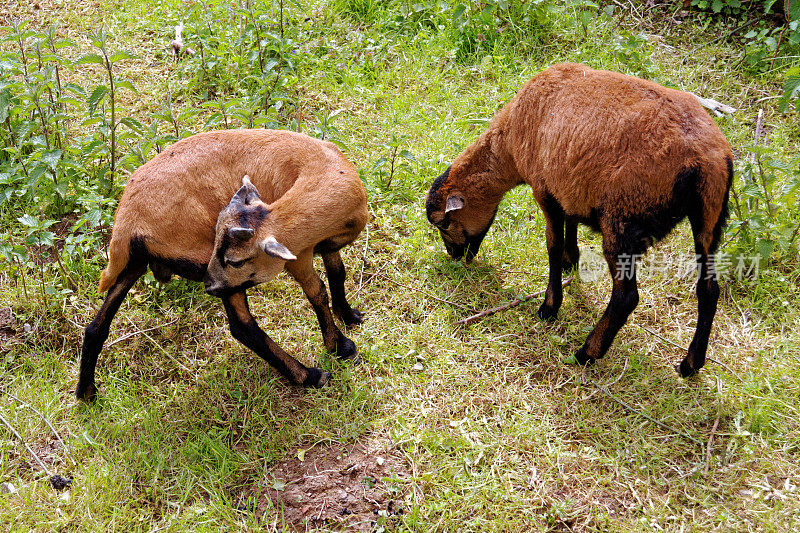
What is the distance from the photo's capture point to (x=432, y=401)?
15.4 feet

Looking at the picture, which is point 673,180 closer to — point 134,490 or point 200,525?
point 200,525

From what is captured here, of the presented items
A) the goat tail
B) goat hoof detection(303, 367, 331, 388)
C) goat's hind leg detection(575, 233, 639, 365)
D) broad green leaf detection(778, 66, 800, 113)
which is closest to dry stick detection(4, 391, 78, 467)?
the goat tail

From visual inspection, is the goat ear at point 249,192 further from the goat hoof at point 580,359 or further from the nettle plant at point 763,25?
the nettle plant at point 763,25

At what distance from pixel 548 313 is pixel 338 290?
1.66 meters

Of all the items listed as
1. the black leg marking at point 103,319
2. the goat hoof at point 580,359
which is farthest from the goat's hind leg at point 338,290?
the goat hoof at point 580,359

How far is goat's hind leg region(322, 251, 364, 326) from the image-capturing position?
4.88m

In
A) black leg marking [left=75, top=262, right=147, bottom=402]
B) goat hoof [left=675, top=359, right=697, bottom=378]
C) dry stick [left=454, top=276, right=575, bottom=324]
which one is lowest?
goat hoof [left=675, top=359, right=697, bottom=378]

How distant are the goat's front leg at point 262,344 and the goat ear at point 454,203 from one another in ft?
5.37

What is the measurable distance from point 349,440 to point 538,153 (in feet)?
7.90

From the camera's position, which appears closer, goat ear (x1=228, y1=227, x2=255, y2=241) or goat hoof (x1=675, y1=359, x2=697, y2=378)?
goat ear (x1=228, y1=227, x2=255, y2=241)

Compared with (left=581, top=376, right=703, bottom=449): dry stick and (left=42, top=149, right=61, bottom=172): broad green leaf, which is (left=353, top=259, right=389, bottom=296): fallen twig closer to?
(left=581, top=376, right=703, bottom=449): dry stick

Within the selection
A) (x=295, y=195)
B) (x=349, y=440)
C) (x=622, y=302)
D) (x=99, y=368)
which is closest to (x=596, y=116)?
(x=622, y=302)

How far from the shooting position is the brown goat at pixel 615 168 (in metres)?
4.05

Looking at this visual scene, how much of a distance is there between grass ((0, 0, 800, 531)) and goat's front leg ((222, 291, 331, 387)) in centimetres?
13
